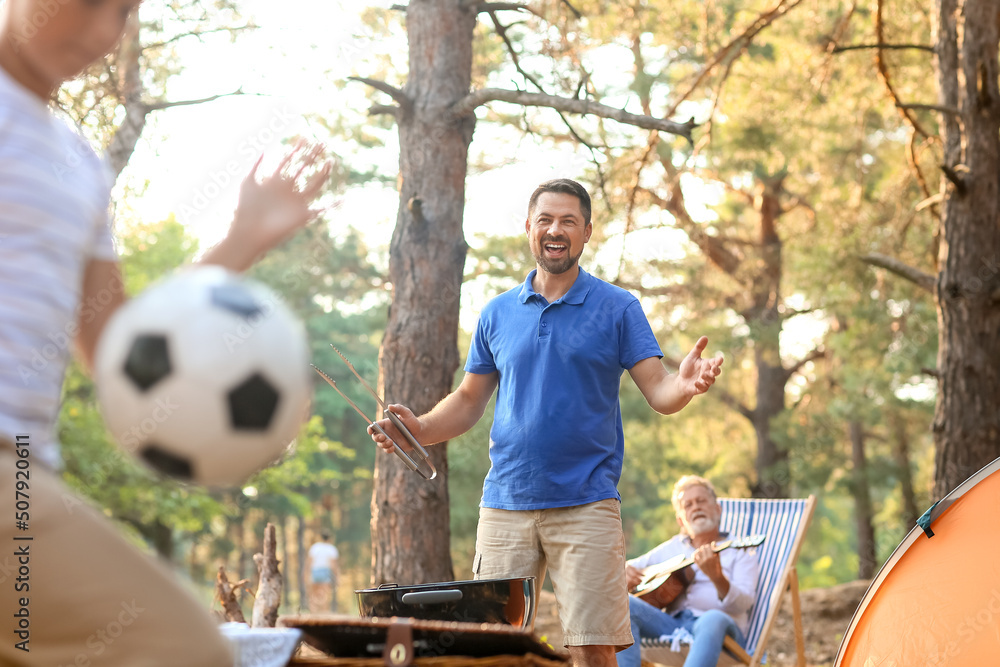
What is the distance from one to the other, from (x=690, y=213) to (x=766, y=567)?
8167mm

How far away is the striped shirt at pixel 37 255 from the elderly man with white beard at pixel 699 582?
349 centimetres

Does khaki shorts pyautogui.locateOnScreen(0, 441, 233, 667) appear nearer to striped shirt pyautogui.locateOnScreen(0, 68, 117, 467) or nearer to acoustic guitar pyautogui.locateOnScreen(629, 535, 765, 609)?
striped shirt pyautogui.locateOnScreen(0, 68, 117, 467)

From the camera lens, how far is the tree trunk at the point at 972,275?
224 inches

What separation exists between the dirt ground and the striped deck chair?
1.90 m

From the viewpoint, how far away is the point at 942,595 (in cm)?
324

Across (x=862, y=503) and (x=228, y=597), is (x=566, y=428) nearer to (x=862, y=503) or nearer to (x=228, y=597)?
(x=228, y=597)

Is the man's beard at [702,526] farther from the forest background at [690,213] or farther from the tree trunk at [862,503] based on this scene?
the tree trunk at [862,503]

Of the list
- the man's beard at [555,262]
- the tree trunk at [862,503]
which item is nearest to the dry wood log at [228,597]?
the man's beard at [555,262]

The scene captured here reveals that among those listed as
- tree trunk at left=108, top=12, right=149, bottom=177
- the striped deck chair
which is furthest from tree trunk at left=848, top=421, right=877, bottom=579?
tree trunk at left=108, top=12, right=149, bottom=177

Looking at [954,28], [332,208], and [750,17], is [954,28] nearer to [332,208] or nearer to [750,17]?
[750,17]

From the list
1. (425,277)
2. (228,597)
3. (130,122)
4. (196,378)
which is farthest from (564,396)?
(130,122)

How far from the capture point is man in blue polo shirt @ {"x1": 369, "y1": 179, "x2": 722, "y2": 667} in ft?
9.34

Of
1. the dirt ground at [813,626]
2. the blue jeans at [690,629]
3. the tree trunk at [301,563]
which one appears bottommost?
the tree trunk at [301,563]

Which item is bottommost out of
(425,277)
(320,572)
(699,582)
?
(320,572)
